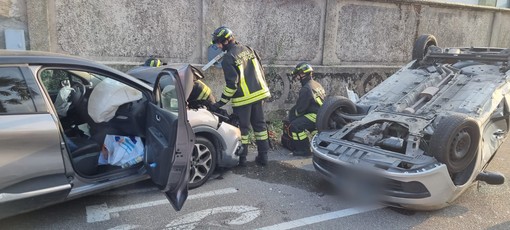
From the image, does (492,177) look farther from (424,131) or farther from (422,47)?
(422,47)

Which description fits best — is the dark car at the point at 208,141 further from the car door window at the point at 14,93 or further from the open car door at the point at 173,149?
the car door window at the point at 14,93

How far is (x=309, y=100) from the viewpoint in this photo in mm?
5539

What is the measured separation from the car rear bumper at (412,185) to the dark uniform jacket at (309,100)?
6.21 ft

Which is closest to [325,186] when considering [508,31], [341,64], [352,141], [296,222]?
[352,141]

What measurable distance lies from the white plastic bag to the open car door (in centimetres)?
33

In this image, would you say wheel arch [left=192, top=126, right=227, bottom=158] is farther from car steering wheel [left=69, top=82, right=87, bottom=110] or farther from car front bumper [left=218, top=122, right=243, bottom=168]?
car steering wheel [left=69, top=82, right=87, bottom=110]

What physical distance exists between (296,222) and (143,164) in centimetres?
155

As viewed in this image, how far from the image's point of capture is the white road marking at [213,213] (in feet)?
11.3

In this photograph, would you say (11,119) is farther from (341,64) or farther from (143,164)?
(341,64)

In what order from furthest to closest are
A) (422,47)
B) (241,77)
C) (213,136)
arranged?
(422,47) → (241,77) → (213,136)

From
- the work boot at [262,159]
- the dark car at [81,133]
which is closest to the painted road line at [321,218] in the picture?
the dark car at [81,133]

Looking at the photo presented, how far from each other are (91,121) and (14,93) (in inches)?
40.0

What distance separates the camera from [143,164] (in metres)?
3.72

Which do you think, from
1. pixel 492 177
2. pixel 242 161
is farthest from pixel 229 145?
pixel 492 177
